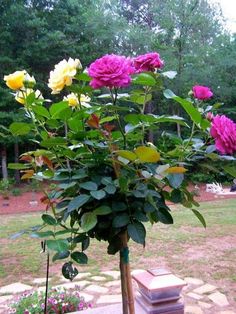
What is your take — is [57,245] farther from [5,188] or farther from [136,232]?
[5,188]

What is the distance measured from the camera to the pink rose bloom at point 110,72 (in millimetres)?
695

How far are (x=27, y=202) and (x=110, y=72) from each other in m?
7.83

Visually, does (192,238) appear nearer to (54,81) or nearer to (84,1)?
(54,81)

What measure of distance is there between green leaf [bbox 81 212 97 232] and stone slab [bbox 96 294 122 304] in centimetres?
206

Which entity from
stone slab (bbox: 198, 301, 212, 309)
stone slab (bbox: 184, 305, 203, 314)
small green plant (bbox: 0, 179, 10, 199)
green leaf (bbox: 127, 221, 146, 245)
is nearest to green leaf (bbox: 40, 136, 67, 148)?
green leaf (bbox: 127, 221, 146, 245)

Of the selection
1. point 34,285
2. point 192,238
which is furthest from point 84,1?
point 34,285

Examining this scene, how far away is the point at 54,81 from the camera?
0.79m

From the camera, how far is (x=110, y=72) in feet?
2.28

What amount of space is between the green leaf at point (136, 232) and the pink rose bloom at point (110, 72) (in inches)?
11.8

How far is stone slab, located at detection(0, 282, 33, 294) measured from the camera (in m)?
2.83

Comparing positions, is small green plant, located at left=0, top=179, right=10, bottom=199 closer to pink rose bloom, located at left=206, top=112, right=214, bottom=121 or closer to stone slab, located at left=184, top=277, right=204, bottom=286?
stone slab, located at left=184, top=277, right=204, bottom=286

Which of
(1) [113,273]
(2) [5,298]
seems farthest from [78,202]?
(1) [113,273]

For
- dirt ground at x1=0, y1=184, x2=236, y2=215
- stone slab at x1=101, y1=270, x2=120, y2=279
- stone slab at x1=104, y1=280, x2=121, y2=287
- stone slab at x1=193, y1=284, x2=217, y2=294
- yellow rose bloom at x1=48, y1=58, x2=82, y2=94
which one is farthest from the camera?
dirt ground at x1=0, y1=184, x2=236, y2=215

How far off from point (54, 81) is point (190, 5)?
10389mm
